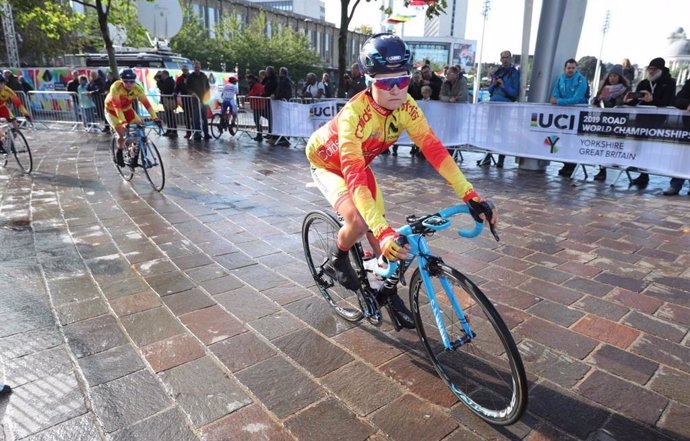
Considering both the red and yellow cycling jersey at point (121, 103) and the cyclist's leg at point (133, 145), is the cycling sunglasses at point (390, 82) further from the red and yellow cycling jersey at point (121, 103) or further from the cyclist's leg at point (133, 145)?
the cyclist's leg at point (133, 145)

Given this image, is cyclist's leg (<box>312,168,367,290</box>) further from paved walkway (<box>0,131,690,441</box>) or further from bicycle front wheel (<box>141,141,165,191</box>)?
bicycle front wheel (<box>141,141,165,191</box>)

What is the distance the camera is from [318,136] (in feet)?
11.1

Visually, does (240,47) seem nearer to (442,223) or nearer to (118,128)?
(118,128)

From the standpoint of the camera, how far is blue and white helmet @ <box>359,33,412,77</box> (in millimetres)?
2693

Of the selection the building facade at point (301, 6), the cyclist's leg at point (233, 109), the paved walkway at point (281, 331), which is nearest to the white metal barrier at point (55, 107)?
the cyclist's leg at point (233, 109)

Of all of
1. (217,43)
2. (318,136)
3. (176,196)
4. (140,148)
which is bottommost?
(176,196)

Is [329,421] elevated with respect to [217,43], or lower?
lower

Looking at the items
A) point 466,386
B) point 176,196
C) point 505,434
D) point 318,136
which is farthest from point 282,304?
point 176,196

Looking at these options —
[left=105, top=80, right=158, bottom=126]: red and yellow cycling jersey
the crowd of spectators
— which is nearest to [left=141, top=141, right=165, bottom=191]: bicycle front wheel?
[left=105, top=80, right=158, bottom=126]: red and yellow cycling jersey

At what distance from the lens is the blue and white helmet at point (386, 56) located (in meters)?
2.69

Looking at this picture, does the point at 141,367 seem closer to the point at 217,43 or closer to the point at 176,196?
the point at 176,196

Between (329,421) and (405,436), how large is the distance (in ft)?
1.39

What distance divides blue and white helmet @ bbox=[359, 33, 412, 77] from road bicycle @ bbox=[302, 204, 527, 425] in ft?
2.95

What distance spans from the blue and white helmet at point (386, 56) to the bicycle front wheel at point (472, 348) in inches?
47.4
